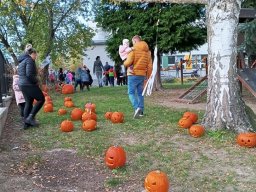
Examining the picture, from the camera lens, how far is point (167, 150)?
6.23 meters

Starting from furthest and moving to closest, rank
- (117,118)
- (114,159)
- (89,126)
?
(117,118) < (89,126) < (114,159)

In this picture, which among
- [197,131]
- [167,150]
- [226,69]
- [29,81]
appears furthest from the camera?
[29,81]

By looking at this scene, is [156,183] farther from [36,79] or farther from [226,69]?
[36,79]

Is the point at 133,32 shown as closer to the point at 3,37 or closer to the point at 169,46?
the point at 169,46

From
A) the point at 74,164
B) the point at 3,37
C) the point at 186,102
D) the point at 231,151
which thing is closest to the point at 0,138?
the point at 74,164

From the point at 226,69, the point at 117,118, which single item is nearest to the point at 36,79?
the point at 117,118

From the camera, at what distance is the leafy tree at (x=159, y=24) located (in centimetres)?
1609

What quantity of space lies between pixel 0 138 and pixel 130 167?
290 cm

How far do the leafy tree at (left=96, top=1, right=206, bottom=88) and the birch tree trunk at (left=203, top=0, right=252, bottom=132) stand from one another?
29.0 ft

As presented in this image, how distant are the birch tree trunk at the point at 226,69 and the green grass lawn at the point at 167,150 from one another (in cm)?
32

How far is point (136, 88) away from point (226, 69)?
2.61 meters

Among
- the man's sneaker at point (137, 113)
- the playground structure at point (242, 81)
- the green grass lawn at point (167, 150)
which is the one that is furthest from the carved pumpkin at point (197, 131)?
the man's sneaker at point (137, 113)

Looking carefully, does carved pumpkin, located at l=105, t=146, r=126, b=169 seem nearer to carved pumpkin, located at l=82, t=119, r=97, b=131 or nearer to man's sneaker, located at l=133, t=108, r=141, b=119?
carved pumpkin, located at l=82, t=119, r=97, b=131

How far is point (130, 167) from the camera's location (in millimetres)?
5508
